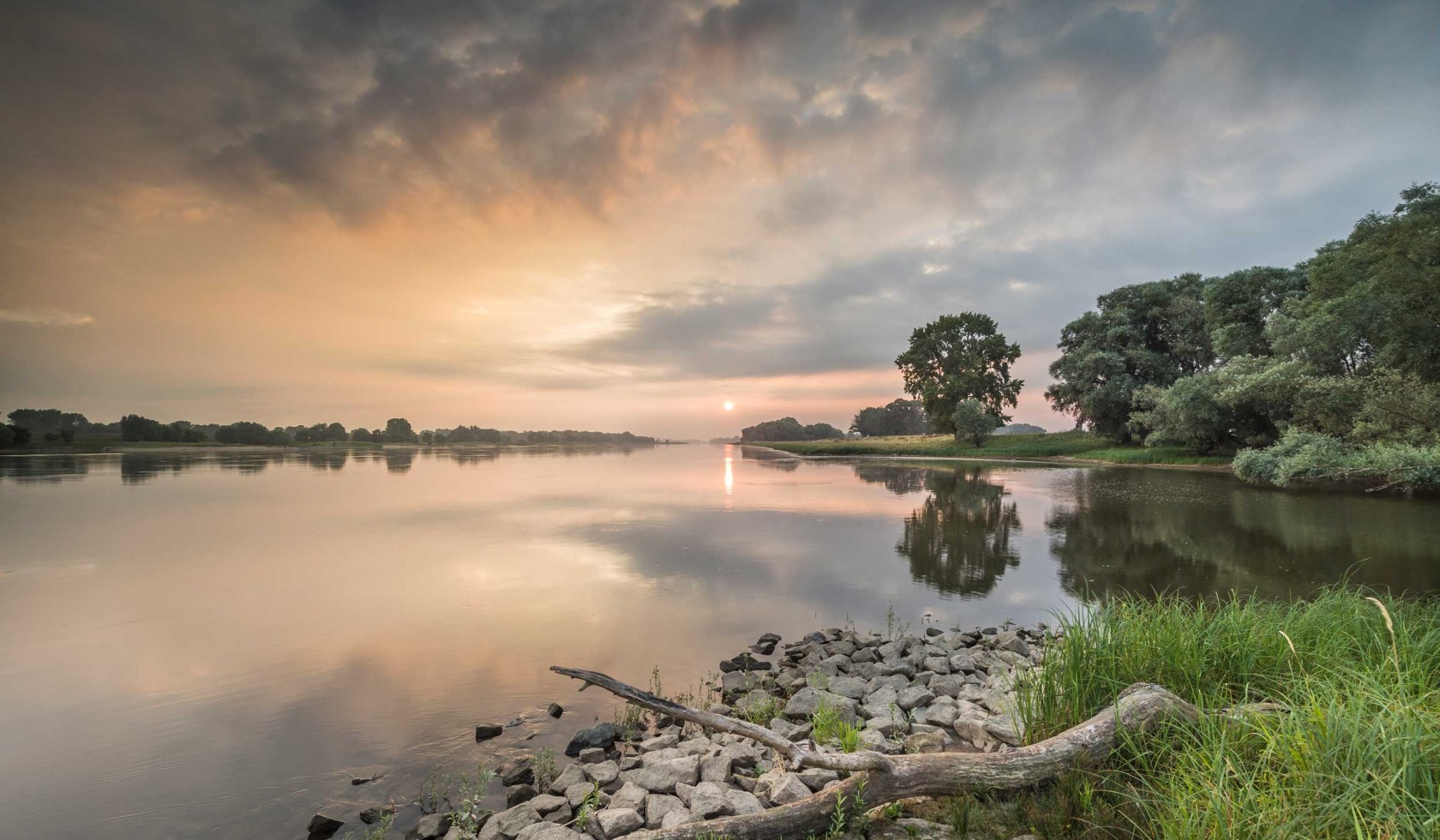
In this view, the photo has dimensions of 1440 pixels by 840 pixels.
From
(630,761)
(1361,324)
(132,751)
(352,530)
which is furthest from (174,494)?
(1361,324)

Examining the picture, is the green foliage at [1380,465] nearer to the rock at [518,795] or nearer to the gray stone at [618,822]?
the gray stone at [618,822]

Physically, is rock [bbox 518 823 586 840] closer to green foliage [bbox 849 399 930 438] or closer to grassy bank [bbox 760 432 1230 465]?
grassy bank [bbox 760 432 1230 465]

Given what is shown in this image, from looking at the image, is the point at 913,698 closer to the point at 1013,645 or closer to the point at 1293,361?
the point at 1013,645

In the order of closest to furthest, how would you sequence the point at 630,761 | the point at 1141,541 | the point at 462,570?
the point at 630,761 < the point at 462,570 < the point at 1141,541

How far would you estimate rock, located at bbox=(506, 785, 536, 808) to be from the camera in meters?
4.88

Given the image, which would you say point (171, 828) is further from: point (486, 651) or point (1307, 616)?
point (1307, 616)

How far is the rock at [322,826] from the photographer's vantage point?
15.1 ft

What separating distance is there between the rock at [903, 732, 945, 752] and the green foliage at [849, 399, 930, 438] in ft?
435

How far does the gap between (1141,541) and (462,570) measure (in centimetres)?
1818

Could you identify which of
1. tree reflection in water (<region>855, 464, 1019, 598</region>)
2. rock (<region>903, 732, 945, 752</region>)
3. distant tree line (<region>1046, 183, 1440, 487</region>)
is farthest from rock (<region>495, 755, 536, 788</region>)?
distant tree line (<region>1046, 183, 1440, 487</region>)

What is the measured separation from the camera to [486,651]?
8.40 meters

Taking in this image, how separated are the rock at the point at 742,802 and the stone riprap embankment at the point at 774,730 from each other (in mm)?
10

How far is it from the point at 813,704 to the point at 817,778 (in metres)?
1.91

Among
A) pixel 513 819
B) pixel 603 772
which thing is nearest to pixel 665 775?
pixel 603 772
